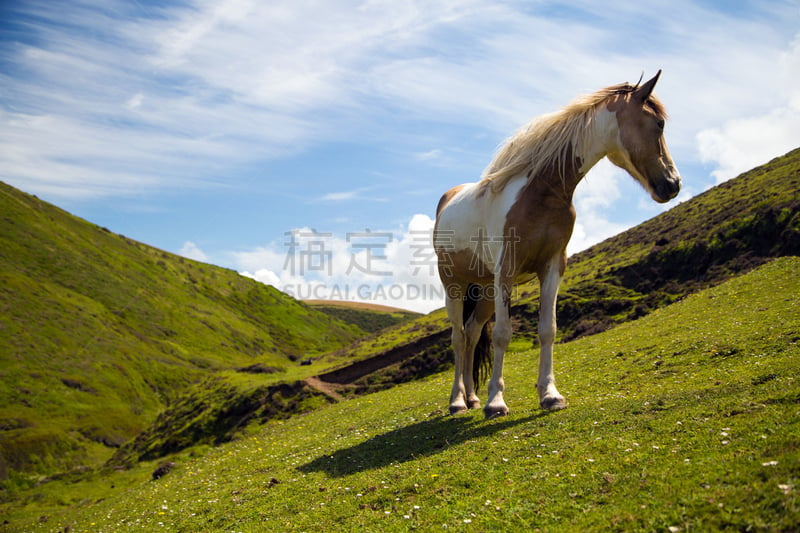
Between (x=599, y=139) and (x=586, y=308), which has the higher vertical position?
(x=599, y=139)

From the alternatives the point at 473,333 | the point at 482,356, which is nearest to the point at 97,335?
the point at 482,356

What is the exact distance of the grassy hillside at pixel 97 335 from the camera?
7419cm

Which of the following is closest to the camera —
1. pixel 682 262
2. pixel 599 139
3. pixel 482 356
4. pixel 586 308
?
pixel 599 139

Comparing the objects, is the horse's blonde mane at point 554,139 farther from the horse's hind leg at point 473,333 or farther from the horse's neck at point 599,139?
the horse's hind leg at point 473,333

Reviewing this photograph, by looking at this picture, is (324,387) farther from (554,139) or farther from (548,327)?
(554,139)

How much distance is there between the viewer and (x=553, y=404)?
10.2 m

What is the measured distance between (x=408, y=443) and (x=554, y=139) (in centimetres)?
666

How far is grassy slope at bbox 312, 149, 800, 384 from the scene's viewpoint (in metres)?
34.6

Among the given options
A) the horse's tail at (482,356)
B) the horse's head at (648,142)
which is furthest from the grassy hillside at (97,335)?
the horse's head at (648,142)

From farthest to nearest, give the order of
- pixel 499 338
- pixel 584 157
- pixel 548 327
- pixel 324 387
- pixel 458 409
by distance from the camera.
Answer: pixel 324 387
pixel 458 409
pixel 499 338
pixel 548 327
pixel 584 157

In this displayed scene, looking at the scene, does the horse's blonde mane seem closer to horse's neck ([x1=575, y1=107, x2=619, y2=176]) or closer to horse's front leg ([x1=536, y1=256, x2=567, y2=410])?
horse's neck ([x1=575, y1=107, x2=619, y2=176])

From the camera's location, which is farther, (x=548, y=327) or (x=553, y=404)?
(x=548, y=327)

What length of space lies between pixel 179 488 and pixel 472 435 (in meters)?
9.33

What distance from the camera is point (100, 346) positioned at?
104438mm
